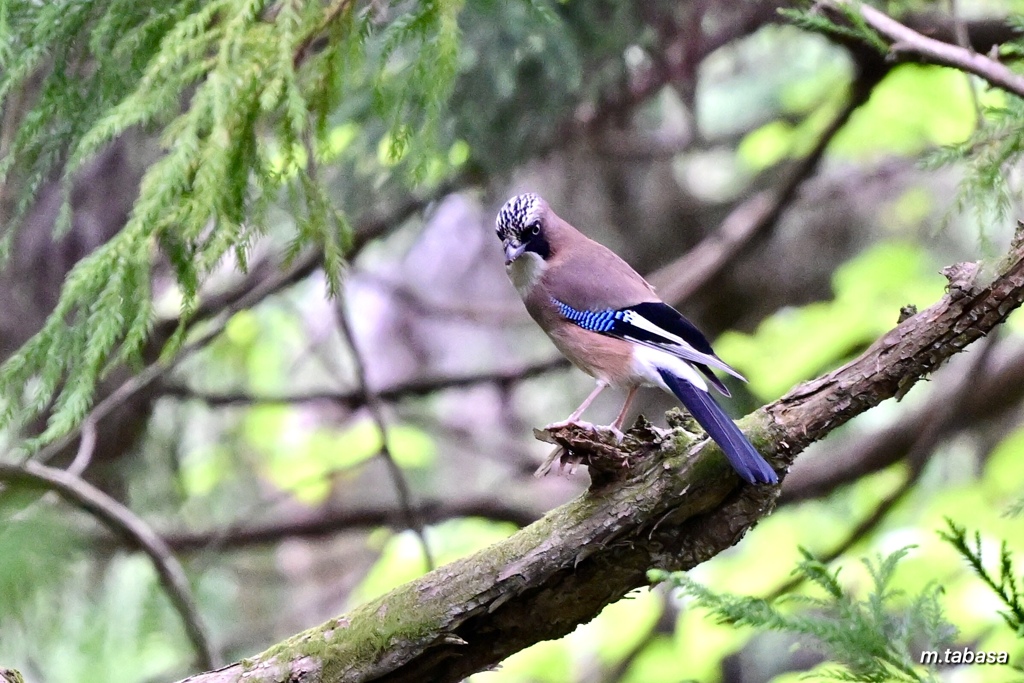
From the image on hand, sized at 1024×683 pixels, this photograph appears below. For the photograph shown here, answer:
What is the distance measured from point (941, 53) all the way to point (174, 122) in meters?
2.08

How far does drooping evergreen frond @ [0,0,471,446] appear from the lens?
2195 millimetres

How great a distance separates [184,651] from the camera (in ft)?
13.0

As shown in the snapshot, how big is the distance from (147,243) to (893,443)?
3796 millimetres

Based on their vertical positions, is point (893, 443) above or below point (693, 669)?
above

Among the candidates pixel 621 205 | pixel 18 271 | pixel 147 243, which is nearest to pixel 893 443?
pixel 621 205

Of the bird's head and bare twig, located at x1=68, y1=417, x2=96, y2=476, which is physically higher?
bare twig, located at x1=68, y1=417, x2=96, y2=476

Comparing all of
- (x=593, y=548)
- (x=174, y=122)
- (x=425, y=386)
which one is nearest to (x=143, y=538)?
(x=174, y=122)

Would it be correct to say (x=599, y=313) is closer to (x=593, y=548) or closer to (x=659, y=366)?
(x=659, y=366)

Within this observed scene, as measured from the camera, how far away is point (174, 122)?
7.82 ft

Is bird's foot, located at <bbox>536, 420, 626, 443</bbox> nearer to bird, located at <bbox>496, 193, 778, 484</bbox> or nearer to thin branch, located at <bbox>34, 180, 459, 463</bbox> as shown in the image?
bird, located at <bbox>496, 193, 778, 484</bbox>

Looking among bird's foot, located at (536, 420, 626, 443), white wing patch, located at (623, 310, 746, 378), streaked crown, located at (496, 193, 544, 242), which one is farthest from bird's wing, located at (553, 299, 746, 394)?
bird's foot, located at (536, 420, 626, 443)

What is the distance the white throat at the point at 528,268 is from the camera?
9.93 feet

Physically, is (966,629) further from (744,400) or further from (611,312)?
(611,312)

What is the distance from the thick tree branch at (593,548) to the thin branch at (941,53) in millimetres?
715
